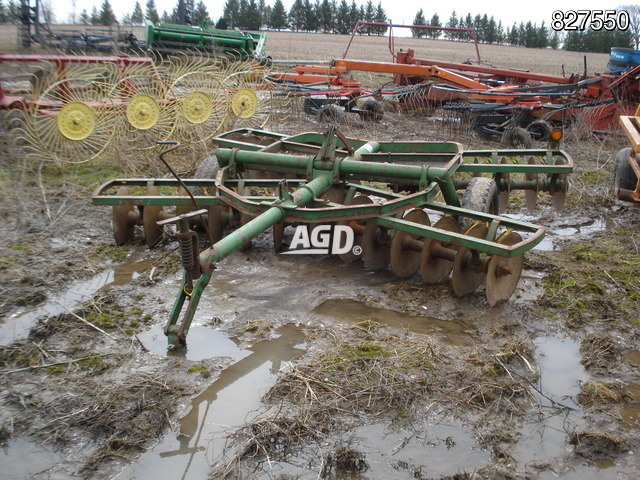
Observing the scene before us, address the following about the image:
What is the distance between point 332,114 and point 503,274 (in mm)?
7430

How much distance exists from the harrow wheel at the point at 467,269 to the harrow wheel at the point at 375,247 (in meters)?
0.74

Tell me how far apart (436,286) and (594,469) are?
2.18 meters

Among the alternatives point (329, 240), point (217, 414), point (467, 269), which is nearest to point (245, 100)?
point (329, 240)

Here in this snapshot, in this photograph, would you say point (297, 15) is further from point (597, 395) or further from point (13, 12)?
point (597, 395)

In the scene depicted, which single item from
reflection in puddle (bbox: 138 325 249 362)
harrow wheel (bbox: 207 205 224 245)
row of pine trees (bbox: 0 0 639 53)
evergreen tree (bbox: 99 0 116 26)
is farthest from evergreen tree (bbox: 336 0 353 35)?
reflection in puddle (bbox: 138 325 249 362)

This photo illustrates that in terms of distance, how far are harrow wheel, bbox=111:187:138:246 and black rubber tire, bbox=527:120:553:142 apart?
745 cm

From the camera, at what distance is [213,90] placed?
8430 mm

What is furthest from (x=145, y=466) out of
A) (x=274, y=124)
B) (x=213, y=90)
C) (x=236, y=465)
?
(x=274, y=124)

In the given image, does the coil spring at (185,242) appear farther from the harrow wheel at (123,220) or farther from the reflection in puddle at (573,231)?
the reflection in puddle at (573,231)

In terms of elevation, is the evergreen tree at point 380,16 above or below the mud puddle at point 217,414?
above

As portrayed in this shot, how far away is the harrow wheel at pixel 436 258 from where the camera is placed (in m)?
4.86

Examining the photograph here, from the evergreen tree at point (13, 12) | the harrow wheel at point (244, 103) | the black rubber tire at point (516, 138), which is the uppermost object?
the evergreen tree at point (13, 12)

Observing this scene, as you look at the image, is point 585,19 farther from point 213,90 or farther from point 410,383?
point 410,383

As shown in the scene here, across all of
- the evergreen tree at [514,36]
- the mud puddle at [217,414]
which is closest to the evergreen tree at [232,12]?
the evergreen tree at [514,36]
